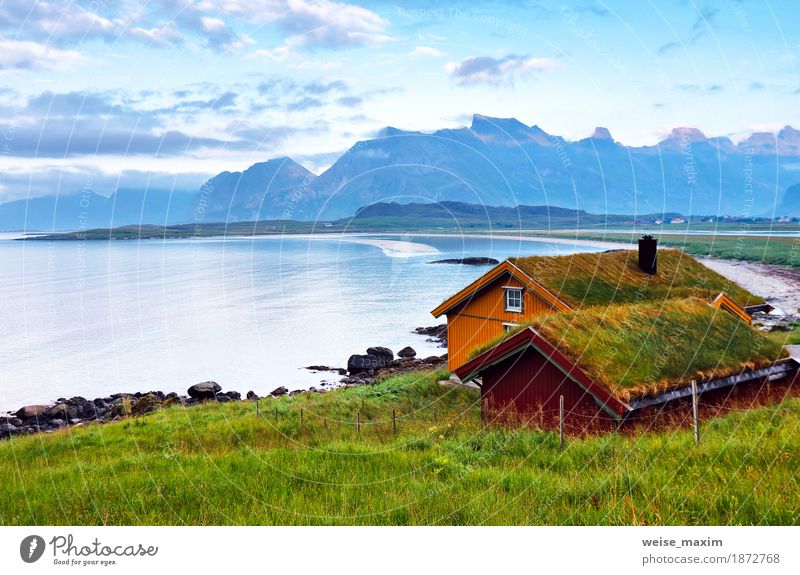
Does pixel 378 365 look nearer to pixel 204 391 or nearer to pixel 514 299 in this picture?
pixel 204 391

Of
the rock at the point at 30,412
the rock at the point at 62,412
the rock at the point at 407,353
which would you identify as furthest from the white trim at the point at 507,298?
the rock at the point at 30,412

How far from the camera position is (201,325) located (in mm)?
69938

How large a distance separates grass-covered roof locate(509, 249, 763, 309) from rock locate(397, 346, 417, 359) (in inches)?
875

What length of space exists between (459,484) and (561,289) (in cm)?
1844

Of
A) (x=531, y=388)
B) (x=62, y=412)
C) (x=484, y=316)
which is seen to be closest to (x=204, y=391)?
(x=62, y=412)

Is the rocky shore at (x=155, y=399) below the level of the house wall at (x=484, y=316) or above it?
below

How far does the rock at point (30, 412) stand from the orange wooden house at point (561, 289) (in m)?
26.2

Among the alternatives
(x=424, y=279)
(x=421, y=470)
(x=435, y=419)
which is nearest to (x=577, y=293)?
(x=435, y=419)

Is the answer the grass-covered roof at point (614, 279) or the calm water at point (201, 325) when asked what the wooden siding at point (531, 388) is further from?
the calm water at point (201, 325)

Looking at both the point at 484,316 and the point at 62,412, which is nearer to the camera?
the point at 484,316

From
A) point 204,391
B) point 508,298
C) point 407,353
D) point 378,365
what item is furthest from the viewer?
point 407,353

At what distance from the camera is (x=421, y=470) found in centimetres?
1071

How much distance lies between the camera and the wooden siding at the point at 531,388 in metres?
17.0

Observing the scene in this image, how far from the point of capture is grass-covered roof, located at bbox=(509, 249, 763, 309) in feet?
86.9
